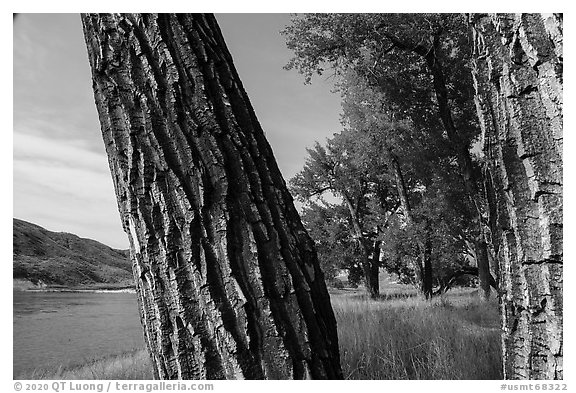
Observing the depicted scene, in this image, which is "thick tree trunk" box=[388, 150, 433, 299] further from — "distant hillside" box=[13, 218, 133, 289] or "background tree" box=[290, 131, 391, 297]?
"distant hillside" box=[13, 218, 133, 289]

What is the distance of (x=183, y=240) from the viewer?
0.87 meters

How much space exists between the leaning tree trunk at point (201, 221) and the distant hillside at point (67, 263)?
242 centimetres

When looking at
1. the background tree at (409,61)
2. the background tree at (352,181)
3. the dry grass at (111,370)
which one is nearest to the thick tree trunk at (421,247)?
the background tree at (352,181)

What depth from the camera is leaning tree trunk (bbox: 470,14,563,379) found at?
104 centimetres

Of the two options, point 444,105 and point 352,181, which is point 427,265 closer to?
point 352,181

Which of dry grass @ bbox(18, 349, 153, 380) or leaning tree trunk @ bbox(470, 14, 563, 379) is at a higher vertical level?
leaning tree trunk @ bbox(470, 14, 563, 379)

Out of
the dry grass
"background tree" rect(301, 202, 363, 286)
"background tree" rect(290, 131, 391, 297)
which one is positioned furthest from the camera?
"background tree" rect(301, 202, 363, 286)

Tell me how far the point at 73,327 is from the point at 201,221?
3242mm

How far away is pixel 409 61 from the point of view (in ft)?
23.2

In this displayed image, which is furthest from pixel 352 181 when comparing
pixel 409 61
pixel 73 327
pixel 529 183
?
pixel 529 183

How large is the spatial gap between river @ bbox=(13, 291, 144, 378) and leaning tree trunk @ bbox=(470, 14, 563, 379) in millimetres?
2545

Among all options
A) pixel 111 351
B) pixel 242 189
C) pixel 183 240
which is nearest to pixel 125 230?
pixel 183 240

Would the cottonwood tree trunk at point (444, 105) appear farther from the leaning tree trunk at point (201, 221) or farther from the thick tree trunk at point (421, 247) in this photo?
the leaning tree trunk at point (201, 221)

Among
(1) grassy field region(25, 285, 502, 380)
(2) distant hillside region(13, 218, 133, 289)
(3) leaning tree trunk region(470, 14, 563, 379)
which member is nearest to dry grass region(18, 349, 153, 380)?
(1) grassy field region(25, 285, 502, 380)
